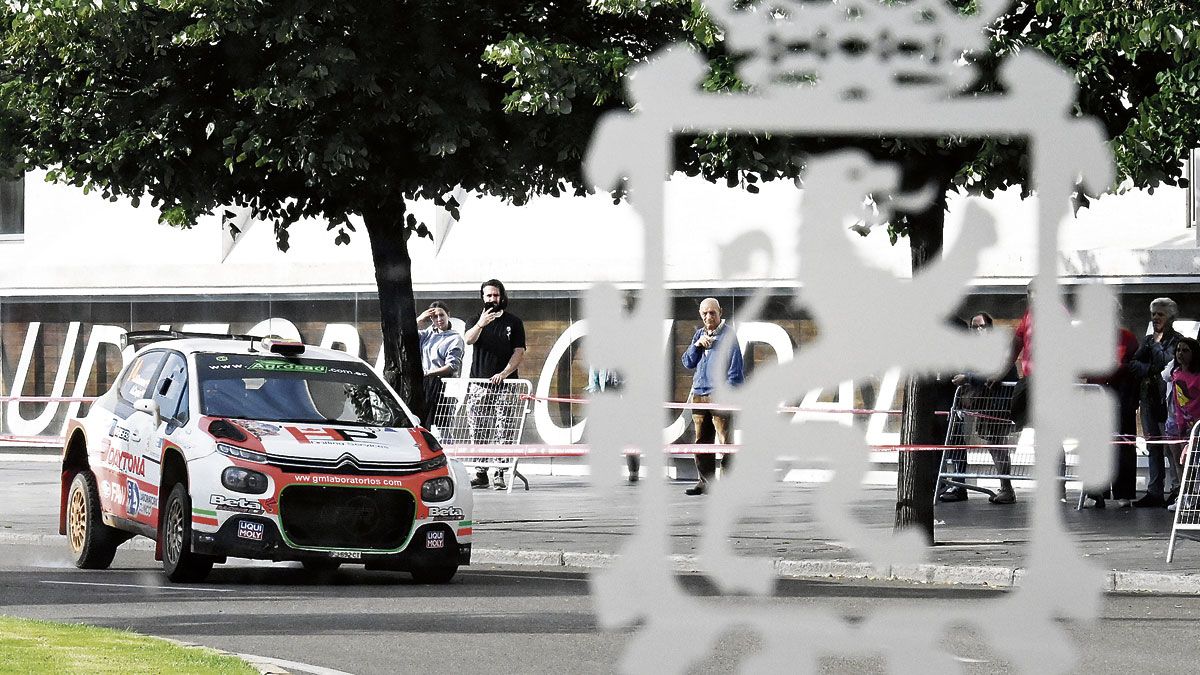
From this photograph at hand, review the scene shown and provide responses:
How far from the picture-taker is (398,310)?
50.8ft

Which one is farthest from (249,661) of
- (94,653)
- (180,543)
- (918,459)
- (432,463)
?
(918,459)

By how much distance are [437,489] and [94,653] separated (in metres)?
3.84

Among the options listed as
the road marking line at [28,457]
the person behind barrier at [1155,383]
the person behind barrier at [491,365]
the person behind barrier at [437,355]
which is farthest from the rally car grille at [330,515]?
the road marking line at [28,457]

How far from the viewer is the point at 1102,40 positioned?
33.7 ft

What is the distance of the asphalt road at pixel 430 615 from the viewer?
8.05m

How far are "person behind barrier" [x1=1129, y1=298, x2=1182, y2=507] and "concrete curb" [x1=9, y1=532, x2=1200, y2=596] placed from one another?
4456 mm

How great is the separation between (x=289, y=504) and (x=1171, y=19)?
223 inches

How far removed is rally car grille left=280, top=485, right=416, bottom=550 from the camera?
10789 mm

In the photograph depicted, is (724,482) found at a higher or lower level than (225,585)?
higher

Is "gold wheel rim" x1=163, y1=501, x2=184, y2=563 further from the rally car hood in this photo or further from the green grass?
the green grass

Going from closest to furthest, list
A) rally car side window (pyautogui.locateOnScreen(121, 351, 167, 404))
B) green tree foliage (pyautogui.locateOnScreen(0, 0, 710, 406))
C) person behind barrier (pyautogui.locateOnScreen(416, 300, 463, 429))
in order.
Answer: rally car side window (pyautogui.locateOnScreen(121, 351, 167, 404)), green tree foliage (pyautogui.locateOnScreen(0, 0, 710, 406)), person behind barrier (pyautogui.locateOnScreen(416, 300, 463, 429))

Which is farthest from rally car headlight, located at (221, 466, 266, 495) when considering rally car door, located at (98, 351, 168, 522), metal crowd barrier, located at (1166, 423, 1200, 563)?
metal crowd barrier, located at (1166, 423, 1200, 563)

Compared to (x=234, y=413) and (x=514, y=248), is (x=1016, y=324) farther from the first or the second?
(x=234, y=413)

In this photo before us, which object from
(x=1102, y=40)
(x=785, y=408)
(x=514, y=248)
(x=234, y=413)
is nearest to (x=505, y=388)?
(x=514, y=248)
